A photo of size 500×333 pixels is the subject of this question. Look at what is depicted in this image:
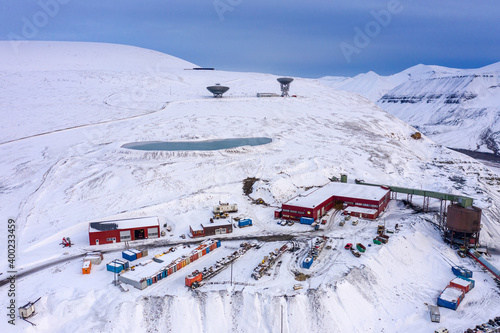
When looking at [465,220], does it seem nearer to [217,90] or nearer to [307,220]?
[307,220]

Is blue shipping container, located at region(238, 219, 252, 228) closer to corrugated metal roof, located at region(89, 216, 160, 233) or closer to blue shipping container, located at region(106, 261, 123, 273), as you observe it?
corrugated metal roof, located at region(89, 216, 160, 233)

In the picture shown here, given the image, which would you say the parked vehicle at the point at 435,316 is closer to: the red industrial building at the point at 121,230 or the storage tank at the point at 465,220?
the storage tank at the point at 465,220

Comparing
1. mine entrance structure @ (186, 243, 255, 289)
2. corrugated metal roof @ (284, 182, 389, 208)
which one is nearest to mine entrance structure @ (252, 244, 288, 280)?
mine entrance structure @ (186, 243, 255, 289)

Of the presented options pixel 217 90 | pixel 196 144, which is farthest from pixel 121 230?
pixel 217 90

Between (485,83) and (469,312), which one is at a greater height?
(485,83)

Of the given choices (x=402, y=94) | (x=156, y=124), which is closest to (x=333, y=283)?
(x=156, y=124)

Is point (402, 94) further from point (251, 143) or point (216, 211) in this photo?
point (216, 211)
